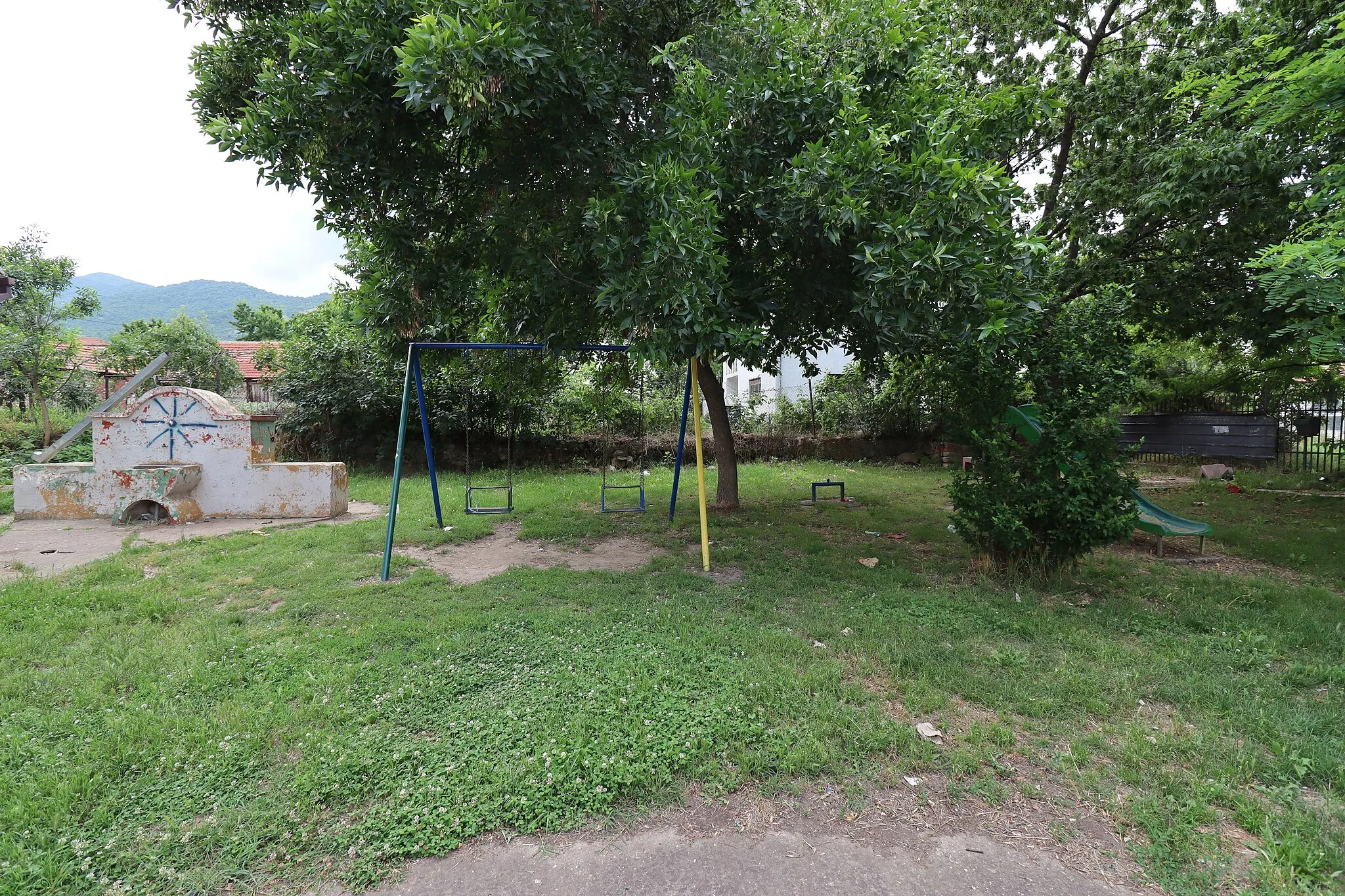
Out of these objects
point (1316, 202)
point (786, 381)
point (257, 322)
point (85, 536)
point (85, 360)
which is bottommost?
point (85, 536)

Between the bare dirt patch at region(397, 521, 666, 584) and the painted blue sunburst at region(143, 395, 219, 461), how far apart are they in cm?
468

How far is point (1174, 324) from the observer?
947 cm

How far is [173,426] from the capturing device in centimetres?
922

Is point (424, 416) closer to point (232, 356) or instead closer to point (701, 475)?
point (701, 475)

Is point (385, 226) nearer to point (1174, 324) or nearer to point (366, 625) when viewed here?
point (366, 625)

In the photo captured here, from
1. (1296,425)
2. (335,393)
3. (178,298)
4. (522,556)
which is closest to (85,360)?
(335,393)

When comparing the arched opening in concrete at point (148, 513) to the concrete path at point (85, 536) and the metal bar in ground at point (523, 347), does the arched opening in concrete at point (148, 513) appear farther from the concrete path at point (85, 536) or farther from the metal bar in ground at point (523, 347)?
the metal bar in ground at point (523, 347)

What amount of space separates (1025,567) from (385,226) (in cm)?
720

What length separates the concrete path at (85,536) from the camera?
6684mm

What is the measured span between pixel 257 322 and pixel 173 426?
1804 inches

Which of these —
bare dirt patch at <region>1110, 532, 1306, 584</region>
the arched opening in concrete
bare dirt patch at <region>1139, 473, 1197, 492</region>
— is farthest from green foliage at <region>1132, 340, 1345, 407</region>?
the arched opening in concrete

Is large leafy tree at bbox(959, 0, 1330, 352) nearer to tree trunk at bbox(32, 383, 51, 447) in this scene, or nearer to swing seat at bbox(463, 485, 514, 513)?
swing seat at bbox(463, 485, 514, 513)

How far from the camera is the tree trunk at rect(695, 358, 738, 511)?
8.98 metres

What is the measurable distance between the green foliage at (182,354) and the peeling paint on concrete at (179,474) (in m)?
11.0
